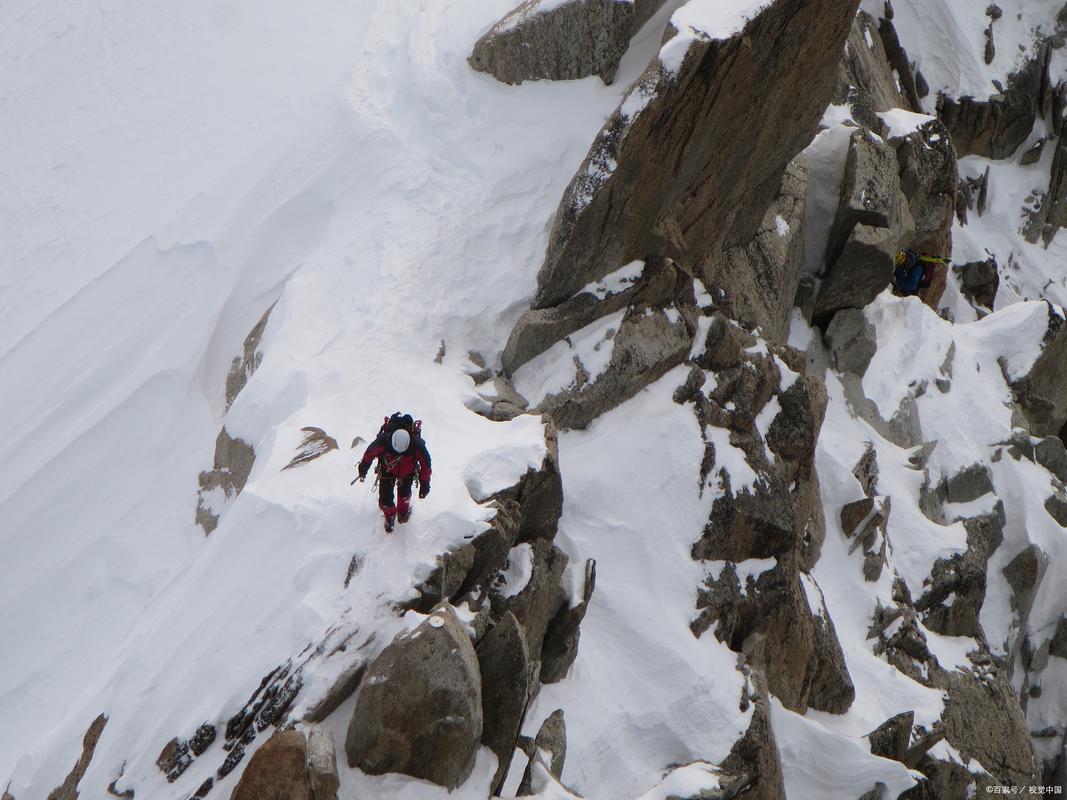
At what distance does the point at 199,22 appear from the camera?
2033 cm

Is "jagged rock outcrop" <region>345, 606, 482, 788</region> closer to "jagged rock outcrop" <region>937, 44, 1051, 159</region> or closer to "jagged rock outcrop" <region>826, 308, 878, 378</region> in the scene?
"jagged rock outcrop" <region>826, 308, 878, 378</region>

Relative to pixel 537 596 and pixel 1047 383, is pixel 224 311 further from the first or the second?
pixel 1047 383

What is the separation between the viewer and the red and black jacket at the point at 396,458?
886cm

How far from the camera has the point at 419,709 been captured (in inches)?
308

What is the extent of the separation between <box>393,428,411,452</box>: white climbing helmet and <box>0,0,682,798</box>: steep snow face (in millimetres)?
901

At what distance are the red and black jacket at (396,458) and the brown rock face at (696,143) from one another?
5.79m

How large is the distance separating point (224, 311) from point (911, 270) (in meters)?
13.6

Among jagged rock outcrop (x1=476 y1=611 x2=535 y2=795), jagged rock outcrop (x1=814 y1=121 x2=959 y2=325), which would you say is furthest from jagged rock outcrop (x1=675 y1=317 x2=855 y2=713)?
jagged rock outcrop (x1=476 y1=611 x2=535 y2=795)

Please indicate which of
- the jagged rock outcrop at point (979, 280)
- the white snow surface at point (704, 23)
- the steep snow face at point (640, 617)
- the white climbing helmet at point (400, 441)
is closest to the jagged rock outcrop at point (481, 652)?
the white climbing helmet at point (400, 441)

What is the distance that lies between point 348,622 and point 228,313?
787 cm

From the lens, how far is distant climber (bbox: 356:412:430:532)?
29.1 ft

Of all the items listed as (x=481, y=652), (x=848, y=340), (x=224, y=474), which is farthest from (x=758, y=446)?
(x=224, y=474)

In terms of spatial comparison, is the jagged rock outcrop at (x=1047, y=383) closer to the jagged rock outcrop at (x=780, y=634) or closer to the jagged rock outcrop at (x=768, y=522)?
the jagged rock outcrop at (x=768, y=522)

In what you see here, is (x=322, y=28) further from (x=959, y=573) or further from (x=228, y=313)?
(x=959, y=573)
